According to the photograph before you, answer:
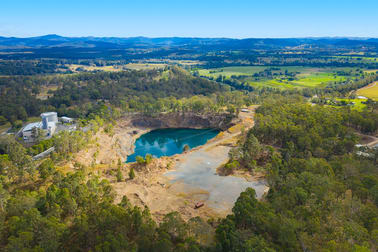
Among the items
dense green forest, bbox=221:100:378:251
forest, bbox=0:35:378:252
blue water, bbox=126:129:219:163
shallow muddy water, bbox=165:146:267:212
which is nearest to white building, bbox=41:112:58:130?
forest, bbox=0:35:378:252

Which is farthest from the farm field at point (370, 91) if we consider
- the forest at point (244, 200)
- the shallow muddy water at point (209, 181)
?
the shallow muddy water at point (209, 181)

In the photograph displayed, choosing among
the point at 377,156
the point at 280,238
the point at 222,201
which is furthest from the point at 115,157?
the point at 377,156

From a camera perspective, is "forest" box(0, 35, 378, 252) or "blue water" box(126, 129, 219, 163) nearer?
"forest" box(0, 35, 378, 252)

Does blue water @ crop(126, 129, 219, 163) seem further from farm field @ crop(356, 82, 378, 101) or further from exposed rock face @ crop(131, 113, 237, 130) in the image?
farm field @ crop(356, 82, 378, 101)

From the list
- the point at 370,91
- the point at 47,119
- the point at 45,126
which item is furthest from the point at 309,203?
the point at 370,91

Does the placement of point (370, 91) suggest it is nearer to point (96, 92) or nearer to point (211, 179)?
point (211, 179)

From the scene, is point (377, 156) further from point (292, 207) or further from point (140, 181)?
point (140, 181)
